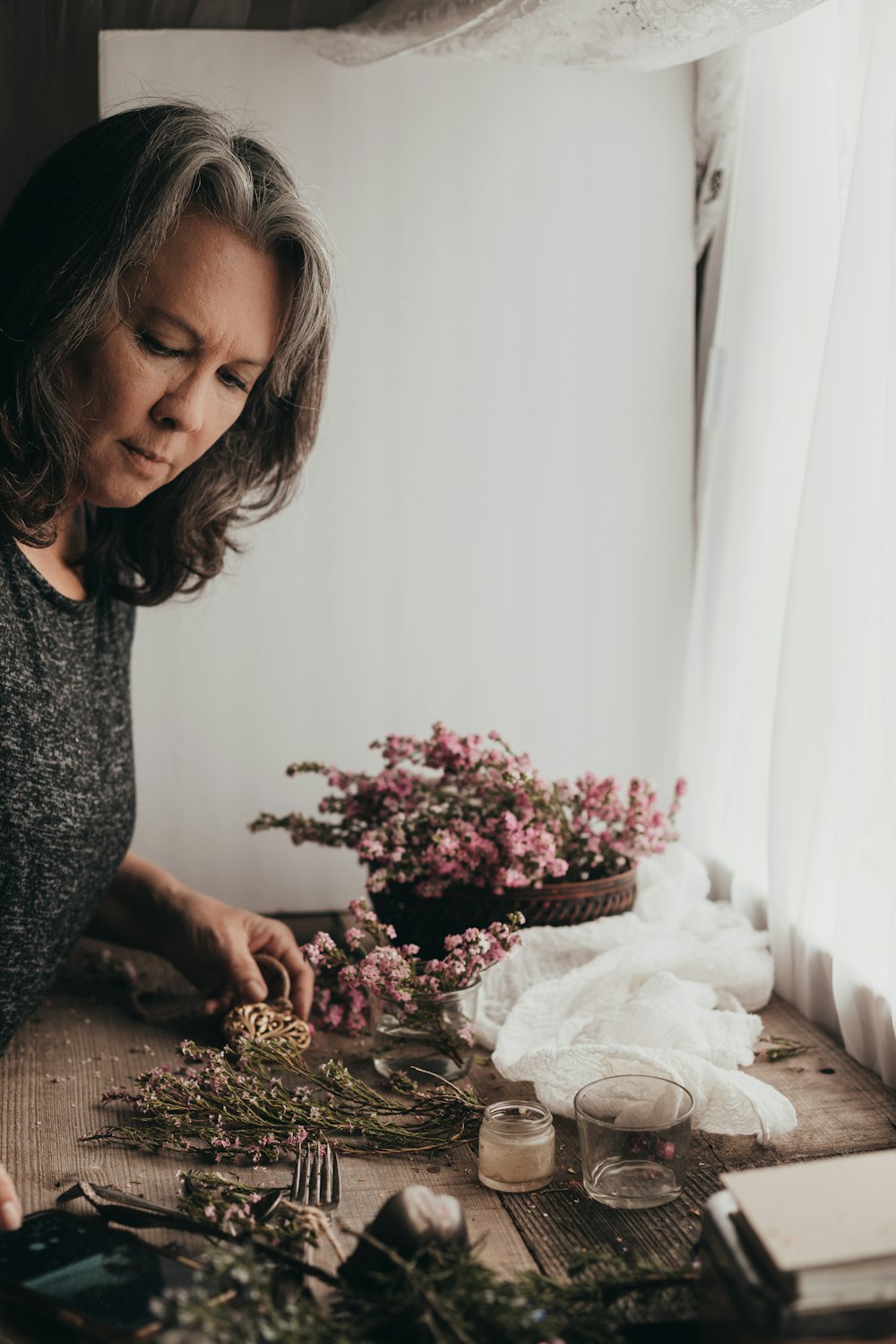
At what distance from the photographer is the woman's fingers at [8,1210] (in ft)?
2.79

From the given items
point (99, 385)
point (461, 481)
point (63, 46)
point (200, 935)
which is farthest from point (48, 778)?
point (63, 46)

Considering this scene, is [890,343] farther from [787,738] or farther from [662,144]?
[662,144]

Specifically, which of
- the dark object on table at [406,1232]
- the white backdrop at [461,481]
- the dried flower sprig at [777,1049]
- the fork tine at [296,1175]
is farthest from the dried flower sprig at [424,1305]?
the white backdrop at [461,481]

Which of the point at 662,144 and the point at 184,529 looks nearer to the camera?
the point at 184,529

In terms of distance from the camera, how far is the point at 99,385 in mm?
1184

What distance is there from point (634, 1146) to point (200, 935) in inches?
25.9

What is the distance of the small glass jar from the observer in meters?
0.98

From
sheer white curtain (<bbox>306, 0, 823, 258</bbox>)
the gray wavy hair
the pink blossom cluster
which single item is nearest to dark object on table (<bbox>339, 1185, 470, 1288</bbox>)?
the pink blossom cluster

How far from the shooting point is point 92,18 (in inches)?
58.3

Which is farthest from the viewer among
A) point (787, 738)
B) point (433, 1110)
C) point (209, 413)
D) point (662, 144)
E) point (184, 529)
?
point (662, 144)

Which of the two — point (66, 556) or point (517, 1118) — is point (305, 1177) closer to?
point (517, 1118)

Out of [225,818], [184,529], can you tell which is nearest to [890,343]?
[184,529]

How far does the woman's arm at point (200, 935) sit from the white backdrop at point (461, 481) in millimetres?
239

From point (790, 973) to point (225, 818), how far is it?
2.73ft
